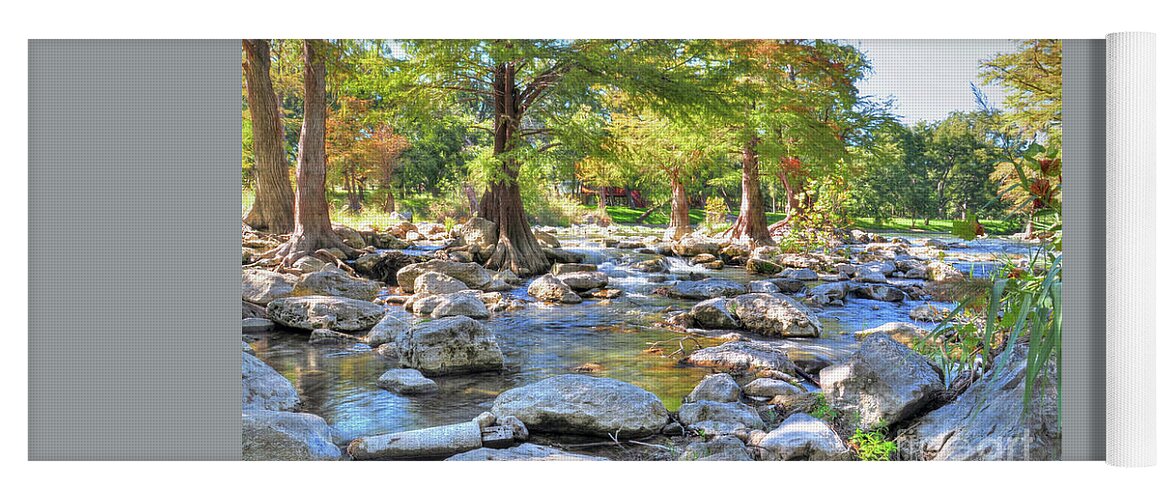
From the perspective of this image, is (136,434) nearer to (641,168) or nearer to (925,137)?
(641,168)

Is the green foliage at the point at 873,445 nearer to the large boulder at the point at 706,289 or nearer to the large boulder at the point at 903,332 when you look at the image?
the large boulder at the point at 903,332

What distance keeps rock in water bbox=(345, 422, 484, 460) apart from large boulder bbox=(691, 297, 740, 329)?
1.29 meters

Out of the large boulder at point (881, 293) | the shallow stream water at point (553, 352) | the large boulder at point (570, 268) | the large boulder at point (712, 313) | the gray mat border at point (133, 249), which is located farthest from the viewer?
the large boulder at point (712, 313)

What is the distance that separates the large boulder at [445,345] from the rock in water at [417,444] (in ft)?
1.30

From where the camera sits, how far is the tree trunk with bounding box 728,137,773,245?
3.56m

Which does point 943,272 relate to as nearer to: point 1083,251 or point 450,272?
point 1083,251

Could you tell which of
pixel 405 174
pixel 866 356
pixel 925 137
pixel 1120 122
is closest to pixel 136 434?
pixel 405 174

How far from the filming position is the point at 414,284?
11.7 ft

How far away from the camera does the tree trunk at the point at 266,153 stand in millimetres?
3494

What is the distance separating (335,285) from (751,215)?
87.7 inches

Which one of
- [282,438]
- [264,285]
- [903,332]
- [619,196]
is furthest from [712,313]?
[264,285]

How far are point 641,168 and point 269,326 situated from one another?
6.74 feet

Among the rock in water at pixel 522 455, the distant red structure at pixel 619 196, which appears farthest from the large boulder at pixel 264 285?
the distant red structure at pixel 619 196

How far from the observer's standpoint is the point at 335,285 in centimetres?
365
